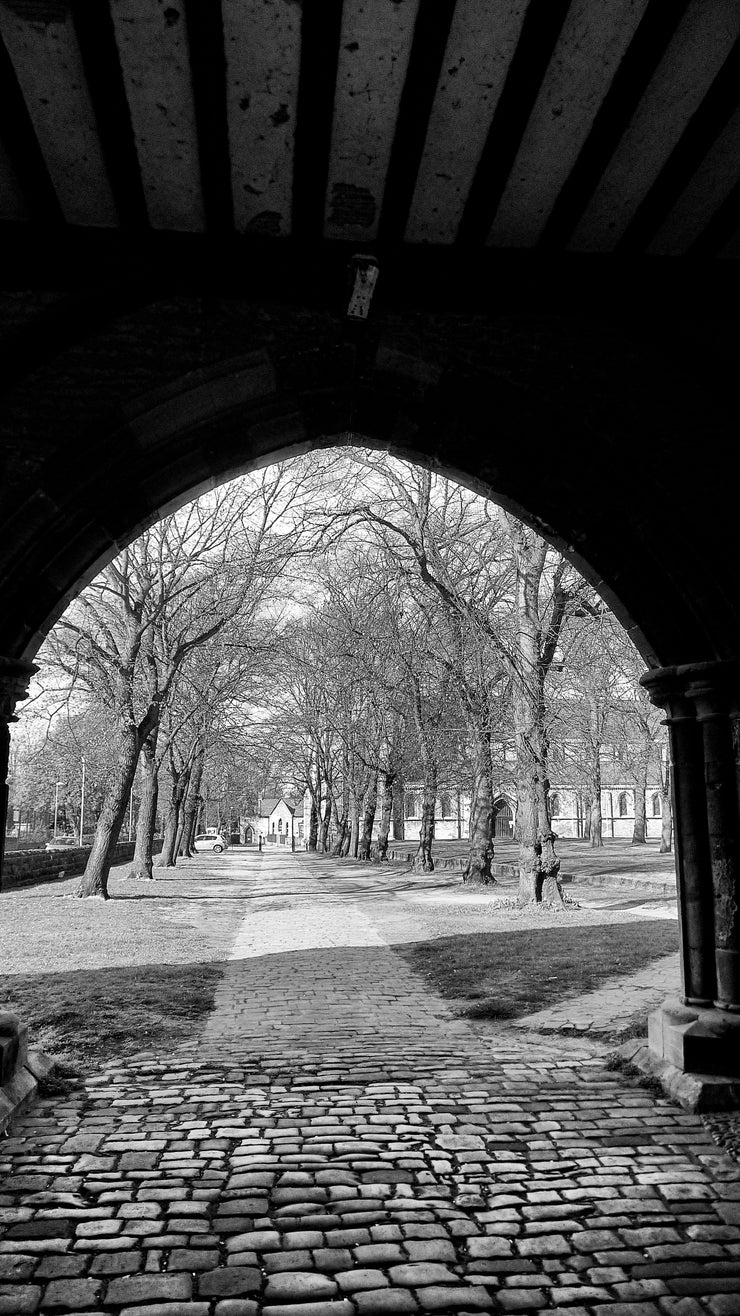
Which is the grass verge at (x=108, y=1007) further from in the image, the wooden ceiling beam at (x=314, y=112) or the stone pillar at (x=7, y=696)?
the wooden ceiling beam at (x=314, y=112)

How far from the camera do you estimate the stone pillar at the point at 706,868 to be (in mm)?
4582

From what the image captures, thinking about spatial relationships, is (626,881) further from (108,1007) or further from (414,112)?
(414,112)

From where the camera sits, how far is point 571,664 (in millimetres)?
14766

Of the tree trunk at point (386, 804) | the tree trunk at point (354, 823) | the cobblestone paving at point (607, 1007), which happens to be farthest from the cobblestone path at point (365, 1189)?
the tree trunk at point (354, 823)

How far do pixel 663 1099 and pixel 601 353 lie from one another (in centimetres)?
400

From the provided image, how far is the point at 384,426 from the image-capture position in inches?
213

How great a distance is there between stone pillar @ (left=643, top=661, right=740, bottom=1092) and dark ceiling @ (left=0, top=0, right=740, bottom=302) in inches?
91.6

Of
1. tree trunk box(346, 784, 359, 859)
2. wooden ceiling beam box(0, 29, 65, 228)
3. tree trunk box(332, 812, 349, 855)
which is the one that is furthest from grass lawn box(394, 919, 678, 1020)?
tree trunk box(332, 812, 349, 855)

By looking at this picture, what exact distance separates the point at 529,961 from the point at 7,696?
6.24 meters

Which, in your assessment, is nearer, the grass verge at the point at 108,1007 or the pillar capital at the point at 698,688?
the pillar capital at the point at 698,688

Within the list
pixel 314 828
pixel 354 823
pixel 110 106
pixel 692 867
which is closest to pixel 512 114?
pixel 110 106

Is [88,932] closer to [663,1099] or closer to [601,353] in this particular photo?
[663,1099]

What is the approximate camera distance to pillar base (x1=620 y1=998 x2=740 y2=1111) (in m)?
4.31

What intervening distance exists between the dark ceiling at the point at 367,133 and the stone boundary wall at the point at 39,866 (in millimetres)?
16922
